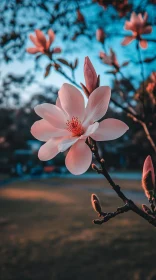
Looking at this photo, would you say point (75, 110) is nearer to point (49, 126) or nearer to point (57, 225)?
point (49, 126)

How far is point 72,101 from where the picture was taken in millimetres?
674

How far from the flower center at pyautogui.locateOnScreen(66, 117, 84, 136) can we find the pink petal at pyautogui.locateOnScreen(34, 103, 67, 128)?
0.07 feet

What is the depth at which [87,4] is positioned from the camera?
8.73 ft

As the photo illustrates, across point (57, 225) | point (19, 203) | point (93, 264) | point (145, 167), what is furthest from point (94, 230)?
point (145, 167)

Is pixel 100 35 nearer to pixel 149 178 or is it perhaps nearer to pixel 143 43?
pixel 143 43

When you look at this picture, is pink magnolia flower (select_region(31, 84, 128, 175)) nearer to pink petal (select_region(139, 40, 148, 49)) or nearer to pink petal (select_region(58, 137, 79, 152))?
pink petal (select_region(58, 137, 79, 152))

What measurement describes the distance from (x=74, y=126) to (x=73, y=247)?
13.4 ft

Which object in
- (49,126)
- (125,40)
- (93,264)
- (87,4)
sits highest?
(87,4)

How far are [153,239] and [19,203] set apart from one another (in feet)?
15.7

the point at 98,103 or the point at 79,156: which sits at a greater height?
the point at 98,103

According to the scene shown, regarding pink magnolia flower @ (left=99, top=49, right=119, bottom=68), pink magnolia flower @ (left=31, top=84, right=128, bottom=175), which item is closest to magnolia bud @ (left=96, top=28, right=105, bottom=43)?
pink magnolia flower @ (left=99, top=49, right=119, bottom=68)

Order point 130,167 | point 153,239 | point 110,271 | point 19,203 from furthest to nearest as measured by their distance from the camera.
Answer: point 130,167
point 19,203
point 153,239
point 110,271

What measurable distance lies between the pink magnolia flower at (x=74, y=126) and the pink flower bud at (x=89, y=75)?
0.03 m

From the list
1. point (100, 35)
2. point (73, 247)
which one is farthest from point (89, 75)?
point (73, 247)
